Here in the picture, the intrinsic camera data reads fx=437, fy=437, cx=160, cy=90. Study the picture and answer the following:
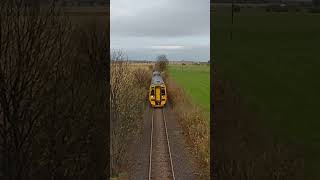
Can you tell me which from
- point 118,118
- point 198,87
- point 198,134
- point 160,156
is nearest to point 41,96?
point 118,118

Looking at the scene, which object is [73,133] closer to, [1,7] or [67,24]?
[67,24]

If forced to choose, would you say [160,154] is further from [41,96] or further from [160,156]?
[41,96]

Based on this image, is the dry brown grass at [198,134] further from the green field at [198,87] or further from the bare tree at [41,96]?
the bare tree at [41,96]

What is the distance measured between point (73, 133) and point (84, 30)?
11.3 ft

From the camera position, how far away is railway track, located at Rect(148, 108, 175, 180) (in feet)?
58.3

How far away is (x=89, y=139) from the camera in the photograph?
1279 cm

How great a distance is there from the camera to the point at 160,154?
21031 mm

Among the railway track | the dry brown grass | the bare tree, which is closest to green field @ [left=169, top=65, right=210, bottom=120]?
the dry brown grass

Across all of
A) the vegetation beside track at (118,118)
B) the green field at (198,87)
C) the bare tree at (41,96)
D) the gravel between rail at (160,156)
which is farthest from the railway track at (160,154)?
the bare tree at (41,96)
